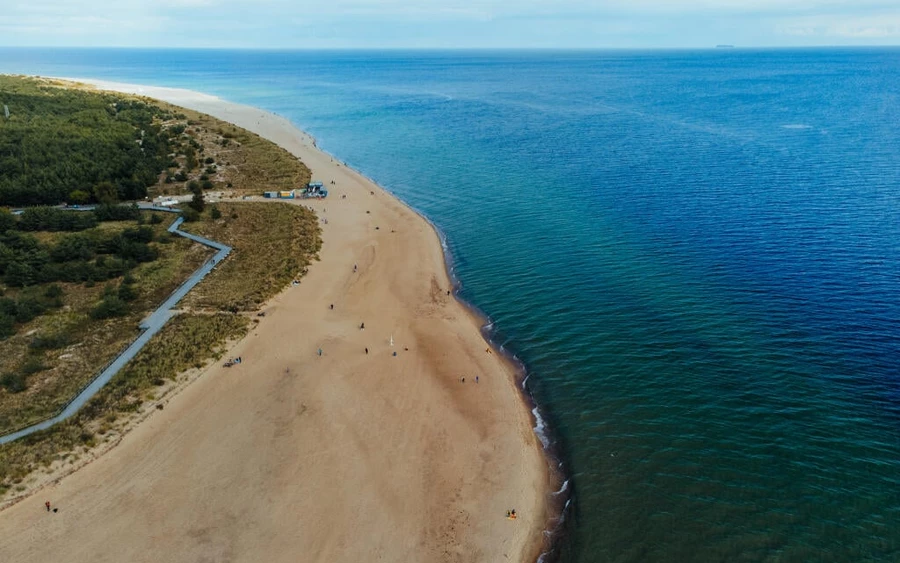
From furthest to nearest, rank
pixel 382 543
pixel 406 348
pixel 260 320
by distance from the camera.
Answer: pixel 260 320, pixel 406 348, pixel 382 543

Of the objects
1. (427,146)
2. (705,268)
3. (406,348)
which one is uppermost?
(427,146)

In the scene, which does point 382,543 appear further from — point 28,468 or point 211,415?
point 28,468

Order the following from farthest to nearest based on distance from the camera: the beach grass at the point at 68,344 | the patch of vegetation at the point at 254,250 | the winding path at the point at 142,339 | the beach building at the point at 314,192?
the beach building at the point at 314,192 → the patch of vegetation at the point at 254,250 → the beach grass at the point at 68,344 → the winding path at the point at 142,339

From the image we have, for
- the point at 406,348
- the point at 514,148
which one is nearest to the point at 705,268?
the point at 406,348

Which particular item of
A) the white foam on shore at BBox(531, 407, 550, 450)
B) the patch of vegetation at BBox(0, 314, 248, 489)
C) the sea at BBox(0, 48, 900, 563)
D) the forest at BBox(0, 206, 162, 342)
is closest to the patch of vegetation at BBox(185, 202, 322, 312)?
the patch of vegetation at BBox(0, 314, 248, 489)

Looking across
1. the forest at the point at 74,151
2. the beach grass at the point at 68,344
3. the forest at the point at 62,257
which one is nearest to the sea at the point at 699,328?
the beach grass at the point at 68,344

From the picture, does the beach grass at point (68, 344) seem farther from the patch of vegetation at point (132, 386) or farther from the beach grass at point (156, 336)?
the patch of vegetation at point (132, 386)
